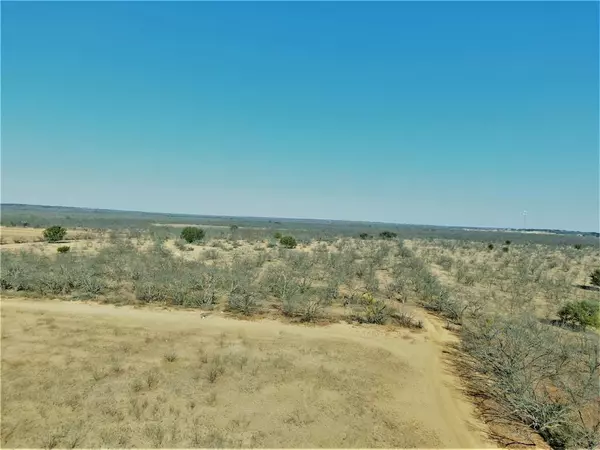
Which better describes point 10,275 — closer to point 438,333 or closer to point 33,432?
point 33,432

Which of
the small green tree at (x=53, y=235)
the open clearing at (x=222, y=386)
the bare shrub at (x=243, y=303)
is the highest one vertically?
the small green tree at (x=53, y=235)

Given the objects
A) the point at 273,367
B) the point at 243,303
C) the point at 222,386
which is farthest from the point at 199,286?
the point at 222,386

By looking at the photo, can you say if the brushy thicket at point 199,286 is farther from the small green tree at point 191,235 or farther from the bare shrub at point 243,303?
the small green tree at point 191,235

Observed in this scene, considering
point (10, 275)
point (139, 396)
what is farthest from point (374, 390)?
point (10, 275)

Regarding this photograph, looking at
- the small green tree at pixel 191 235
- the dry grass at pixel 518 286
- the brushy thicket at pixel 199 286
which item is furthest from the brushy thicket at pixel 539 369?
the small green tree at pixel 191 235

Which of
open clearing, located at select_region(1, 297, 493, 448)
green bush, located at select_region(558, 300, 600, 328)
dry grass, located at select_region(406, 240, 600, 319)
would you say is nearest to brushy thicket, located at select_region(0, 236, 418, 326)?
open clearing, located at select_region(1, 297, 493, 448)

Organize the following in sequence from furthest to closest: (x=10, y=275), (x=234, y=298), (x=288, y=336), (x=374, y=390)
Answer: (x=10, y=275) → (x=234, y=298) → (x=288, y=336) → (x=374, y=390)
